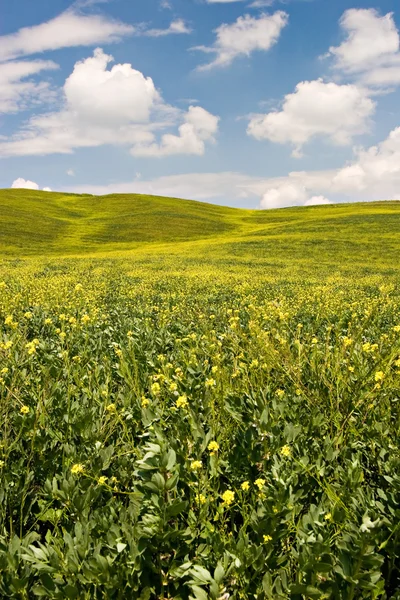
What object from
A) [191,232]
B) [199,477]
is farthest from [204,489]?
[191,232]

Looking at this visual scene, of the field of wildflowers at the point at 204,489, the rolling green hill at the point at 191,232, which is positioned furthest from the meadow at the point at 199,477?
the rolling green hill at the point at 191,232

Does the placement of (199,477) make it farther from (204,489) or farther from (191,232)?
(191,232)

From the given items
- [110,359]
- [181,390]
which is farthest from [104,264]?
[181,390]

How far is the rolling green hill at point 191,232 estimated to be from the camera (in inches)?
1415

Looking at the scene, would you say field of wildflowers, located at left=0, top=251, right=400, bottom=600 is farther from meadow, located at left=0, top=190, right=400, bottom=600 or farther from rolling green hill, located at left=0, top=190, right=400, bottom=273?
rolling green hill, located at left=0, top=190, right=400, bottom=273

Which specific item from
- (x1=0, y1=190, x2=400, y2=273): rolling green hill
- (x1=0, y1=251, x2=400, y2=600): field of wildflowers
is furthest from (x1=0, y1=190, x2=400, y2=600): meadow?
(x1=0, y1=190, x2=400, y2=273): rolling green hill

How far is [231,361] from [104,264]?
76.8 ft

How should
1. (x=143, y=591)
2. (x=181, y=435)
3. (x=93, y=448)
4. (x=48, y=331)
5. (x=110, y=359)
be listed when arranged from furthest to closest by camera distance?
(x=48, y=331) → (x=110, y=359) → (x=93, y=448) → (x=181, y=435) → (x=143, y=591)

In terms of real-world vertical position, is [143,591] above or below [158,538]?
below

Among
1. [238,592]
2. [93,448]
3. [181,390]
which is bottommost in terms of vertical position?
[238,592]

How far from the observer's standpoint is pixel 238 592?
2387mm

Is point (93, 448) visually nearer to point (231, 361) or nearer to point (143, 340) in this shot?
point (231, 361)

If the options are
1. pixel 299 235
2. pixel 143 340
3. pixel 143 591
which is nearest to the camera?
pixel 143 591

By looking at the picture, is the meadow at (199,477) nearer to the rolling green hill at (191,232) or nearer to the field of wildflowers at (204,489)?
the field of wildflowers at (204,489)
